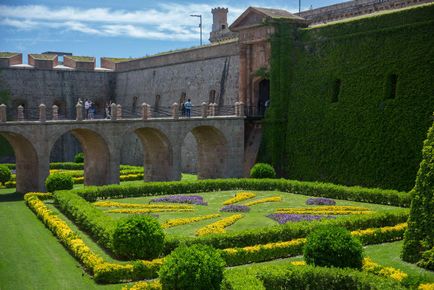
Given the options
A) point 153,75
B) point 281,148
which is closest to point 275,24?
point 281,148

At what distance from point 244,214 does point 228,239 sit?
5.33m

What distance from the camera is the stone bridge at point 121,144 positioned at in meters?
27.7

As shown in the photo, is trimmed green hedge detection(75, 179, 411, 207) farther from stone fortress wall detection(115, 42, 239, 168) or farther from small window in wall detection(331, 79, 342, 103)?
stone fortress wall detection(115, 42, 239, 168)

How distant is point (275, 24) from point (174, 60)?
12.0 meters

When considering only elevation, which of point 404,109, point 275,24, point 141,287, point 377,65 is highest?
point 275,24

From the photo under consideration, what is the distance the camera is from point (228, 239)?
52.6 ft

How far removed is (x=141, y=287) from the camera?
41.1ft

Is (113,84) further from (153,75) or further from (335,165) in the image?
(335,165)

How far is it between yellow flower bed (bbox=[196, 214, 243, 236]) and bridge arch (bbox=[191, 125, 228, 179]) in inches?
477

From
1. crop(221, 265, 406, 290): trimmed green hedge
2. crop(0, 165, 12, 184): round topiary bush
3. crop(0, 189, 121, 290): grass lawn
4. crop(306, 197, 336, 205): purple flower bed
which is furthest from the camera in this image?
crop(0, 165, 12, 184): round topiary bush

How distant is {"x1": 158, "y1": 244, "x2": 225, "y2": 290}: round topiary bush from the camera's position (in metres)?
11.5

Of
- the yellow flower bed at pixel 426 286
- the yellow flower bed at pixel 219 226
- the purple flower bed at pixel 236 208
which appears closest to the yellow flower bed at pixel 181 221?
the yellow flower bed at pixel 219 226

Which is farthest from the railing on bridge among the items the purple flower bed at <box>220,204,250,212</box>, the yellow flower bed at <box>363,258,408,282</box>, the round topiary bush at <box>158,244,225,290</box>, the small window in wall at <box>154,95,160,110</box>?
the yellow flower bed at <box>363,258,408,282</box>

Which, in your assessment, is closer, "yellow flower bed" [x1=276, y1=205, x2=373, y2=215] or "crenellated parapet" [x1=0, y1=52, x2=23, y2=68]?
"yellow flower bed" [x1=276, y1=205, x2=373, y2=215]
